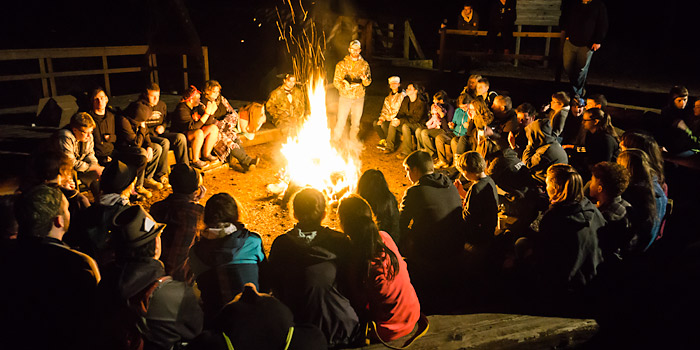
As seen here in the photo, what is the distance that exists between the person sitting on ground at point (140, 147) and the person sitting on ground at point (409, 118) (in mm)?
4966

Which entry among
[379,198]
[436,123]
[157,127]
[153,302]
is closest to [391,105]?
[436,123]

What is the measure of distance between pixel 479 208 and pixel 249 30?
13667 millimetres

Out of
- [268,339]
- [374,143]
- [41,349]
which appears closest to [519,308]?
[268,339]

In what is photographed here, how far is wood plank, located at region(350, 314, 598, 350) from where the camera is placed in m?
4.36

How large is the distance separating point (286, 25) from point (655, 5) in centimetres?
1581

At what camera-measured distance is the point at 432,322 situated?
4555mm

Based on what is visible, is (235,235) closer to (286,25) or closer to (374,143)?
(374,143)

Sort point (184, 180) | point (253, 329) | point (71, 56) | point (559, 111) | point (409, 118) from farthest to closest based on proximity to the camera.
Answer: point (71, 56)
point (409, 118)
point (559, 111)
point (184, 180)
point (253, 329)

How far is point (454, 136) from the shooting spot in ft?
32.5

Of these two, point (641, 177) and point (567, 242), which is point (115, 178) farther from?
point (641, 177)

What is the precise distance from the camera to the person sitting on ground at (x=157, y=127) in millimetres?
7926

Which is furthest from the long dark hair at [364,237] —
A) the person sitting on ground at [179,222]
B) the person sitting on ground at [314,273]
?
the person sitting on ground at [179,222]

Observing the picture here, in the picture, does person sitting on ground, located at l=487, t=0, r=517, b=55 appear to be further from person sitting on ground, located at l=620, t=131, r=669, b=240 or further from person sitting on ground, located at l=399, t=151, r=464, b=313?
person sitting on ground, located at l=399, t=151, r=464, b=313

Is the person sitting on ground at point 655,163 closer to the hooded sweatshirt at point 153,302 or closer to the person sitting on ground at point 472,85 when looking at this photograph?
the person sitting on ground at point 472,85
